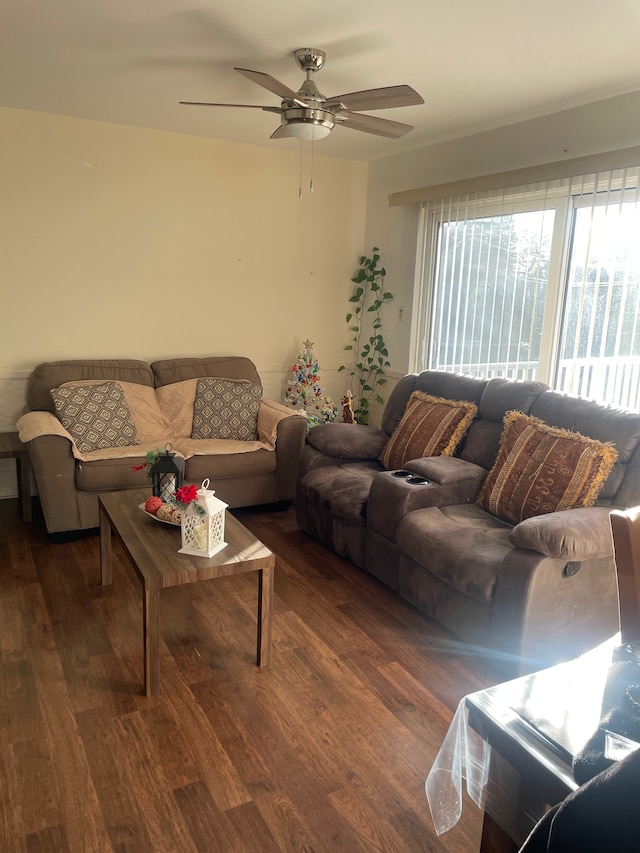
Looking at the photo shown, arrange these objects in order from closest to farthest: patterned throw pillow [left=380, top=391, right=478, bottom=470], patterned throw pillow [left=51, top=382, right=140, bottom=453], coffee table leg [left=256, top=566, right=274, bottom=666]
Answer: coffee table leg [left=256, top=566, right=274, bottom=666]
patterned throw pillow [left=380, top=391, right=478, bottom=470]
patterned throw pillow [left=51, top=382, right=140, bottom=453]

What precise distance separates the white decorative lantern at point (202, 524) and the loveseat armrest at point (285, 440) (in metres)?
1.70

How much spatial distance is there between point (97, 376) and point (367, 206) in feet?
8.35

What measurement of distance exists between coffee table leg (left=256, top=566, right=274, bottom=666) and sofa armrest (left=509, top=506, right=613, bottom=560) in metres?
0.96

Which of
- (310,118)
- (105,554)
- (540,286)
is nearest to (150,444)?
(105,554)

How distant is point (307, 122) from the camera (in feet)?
8.94

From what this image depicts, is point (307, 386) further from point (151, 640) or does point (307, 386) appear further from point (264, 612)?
point (151, 640)

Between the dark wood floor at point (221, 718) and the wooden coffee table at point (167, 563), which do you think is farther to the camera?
the wooden coffee table at point (167, 563)

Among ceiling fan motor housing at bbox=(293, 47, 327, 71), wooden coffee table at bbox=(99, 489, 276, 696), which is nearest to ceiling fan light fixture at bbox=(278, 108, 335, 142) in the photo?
ceiling fan motor housing at bbox=(293, 47, 327, 71)

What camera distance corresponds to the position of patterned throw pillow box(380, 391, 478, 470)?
350 centimetres

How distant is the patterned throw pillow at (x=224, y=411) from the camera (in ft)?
14.0

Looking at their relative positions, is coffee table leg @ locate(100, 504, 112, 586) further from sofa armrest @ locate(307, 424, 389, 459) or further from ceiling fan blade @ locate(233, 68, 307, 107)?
ceiling fan blade @ locate(233, 68, 307, 107)

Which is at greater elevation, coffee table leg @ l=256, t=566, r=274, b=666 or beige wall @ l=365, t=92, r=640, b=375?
beige wall @ l=365, t=92, r=640, b=375

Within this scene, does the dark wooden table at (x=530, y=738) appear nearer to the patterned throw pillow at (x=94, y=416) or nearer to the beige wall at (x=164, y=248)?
the patterned throw pillow at (x=94, y=416)

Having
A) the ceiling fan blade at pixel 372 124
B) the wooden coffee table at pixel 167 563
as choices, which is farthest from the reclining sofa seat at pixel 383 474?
the ceiling fan blade at pixel 372 124
